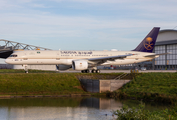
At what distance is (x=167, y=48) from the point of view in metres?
74.2

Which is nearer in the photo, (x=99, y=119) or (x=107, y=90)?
(x=99, y=119)

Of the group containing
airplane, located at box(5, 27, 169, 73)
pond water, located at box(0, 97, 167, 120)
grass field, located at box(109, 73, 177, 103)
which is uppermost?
airplane, located at box(5, 27, 169, 73)

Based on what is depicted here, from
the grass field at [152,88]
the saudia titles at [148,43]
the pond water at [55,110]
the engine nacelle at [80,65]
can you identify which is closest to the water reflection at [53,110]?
the pond water at [55,110]

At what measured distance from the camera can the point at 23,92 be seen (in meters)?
26.8

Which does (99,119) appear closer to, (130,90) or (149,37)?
(130,90)

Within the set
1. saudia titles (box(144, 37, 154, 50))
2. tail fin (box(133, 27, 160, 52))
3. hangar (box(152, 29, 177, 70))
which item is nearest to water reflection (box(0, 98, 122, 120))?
tail fin (box(133, 27, 160, 52))

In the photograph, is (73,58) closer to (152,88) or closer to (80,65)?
(80,65)

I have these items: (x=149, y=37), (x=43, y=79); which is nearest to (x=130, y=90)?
(x=43, y=79)

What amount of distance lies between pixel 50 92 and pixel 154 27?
81.4 ft

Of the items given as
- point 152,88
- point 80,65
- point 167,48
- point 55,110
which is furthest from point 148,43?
point 167,48

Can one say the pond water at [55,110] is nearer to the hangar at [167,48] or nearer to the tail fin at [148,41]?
the tail fin at [148,41]

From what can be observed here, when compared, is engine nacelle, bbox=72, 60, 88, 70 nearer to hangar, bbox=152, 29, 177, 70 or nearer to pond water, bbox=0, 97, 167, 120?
pond water, bbox=0, 97, 167, 120

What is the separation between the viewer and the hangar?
71.8 metres

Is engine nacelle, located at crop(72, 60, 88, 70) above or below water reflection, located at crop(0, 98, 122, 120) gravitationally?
above
